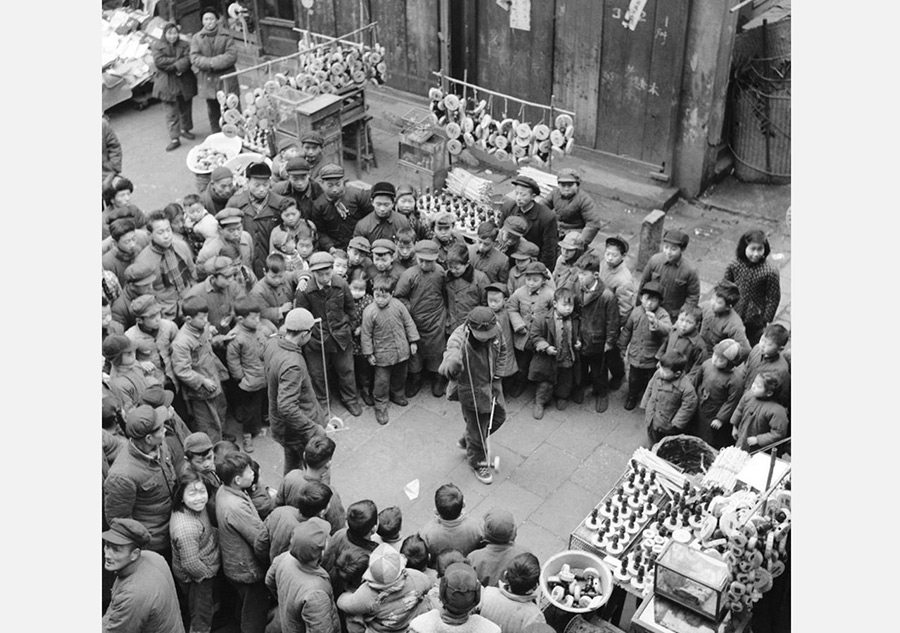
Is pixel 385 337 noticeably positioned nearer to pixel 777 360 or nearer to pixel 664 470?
pixel 664 470

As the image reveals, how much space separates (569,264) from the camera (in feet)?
31.6

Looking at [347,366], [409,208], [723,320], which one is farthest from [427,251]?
[723,320]

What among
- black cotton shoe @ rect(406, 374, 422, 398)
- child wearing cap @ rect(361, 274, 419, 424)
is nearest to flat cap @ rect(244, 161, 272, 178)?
child wearing cap @ rect(361, 274, 419, 424)

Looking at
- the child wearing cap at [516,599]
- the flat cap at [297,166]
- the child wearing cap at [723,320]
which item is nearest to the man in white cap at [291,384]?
the child wearing cap at [516,599]

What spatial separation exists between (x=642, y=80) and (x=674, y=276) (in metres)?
4.45

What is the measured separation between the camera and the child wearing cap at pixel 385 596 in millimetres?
6094

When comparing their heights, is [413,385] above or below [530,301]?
below

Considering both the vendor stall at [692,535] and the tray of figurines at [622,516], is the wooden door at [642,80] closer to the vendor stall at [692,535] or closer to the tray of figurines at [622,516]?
the vendor stall at [692,535]

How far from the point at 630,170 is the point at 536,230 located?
143 inches

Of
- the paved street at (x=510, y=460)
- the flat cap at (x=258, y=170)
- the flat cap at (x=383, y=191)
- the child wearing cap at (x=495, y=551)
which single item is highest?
the flat cap at (x=258, y=170)

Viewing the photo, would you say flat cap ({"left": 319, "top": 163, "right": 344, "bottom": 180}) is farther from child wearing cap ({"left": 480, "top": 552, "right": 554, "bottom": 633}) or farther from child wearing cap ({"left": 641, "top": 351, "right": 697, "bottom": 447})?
child wearing cap ({"left": 480, "top": 552, "right": 554, "bottom": 633})

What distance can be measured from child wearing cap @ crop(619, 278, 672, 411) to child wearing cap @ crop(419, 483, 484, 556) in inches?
120

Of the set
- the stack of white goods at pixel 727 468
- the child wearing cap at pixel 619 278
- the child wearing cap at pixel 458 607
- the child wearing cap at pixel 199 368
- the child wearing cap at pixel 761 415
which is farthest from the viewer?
the child wearing cap at pixel 619 278

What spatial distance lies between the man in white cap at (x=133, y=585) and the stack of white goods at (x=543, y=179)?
23.7ft
